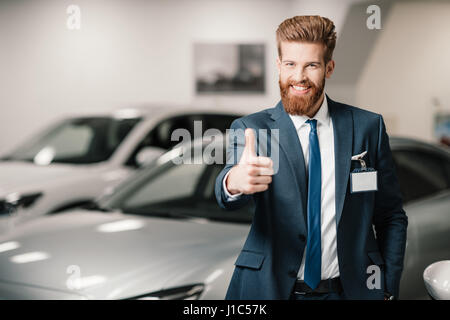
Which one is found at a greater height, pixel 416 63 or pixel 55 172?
pixel 416 63

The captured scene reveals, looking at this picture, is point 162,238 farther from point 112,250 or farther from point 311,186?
point 311,186

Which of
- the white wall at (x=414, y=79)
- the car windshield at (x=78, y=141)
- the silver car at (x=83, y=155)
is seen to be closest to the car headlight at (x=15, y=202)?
the silver car at (x=83, y=155)

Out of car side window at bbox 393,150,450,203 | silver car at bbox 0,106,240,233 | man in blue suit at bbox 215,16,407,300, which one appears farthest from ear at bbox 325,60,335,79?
silver car at bbox 0,106,240,233

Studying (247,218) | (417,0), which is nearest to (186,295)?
(247,218)

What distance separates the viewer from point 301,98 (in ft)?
3.63

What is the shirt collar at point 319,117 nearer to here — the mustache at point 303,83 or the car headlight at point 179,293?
the mustache at point 303,83

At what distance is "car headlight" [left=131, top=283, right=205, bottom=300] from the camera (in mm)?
1699

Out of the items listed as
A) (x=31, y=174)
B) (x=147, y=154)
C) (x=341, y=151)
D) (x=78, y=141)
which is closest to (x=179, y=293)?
(x=341, y=151)

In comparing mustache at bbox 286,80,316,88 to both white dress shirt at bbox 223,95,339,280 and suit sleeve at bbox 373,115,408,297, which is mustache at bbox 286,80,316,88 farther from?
suit sleeve at bbox 373,115,408,297

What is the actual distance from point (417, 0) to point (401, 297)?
2.72 metres

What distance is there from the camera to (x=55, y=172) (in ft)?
11.3

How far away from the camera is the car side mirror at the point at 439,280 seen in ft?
4.31
